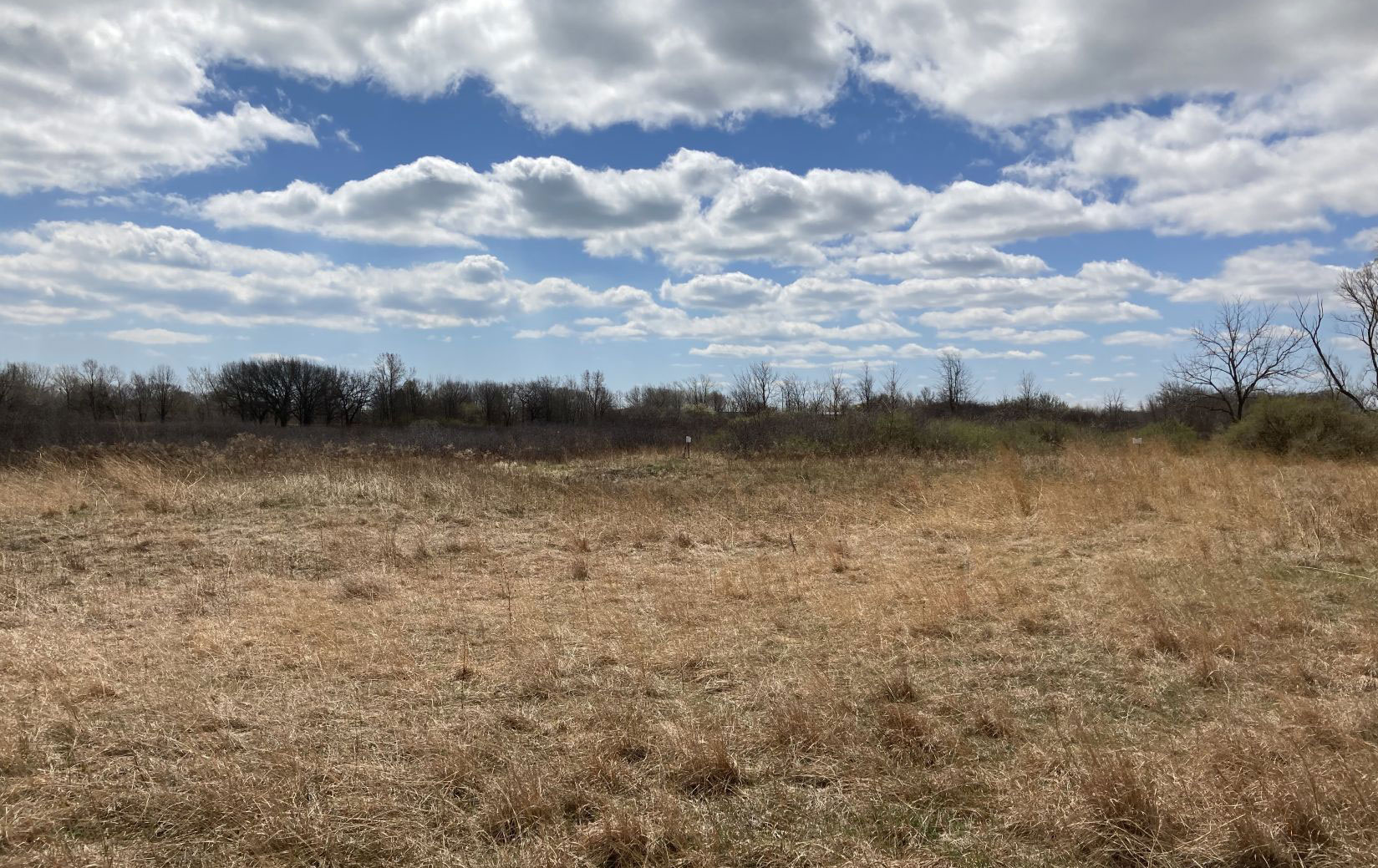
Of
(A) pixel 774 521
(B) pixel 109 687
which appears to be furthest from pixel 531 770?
(A) pixel 774 521

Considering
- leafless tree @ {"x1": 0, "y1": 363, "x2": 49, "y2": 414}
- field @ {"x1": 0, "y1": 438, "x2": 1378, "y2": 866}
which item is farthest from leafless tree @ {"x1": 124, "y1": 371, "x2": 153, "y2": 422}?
field @ {"x1": 0, "y1": 438, "x2": 1378, "y2": 866}

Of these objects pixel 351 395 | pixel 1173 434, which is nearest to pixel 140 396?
pixel 351 395

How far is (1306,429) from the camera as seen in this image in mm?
17875

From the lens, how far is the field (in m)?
2.83

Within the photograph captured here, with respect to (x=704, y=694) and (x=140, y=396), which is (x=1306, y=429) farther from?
(x=140, y=396)

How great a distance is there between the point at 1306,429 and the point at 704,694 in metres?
19.4

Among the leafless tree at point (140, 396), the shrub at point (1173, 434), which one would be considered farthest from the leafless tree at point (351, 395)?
the shrub at point (1173, 434)

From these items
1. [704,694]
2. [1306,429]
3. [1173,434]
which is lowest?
[704,694]

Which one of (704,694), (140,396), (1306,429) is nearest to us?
(704,694)

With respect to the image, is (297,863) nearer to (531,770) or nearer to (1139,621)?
(531,770)

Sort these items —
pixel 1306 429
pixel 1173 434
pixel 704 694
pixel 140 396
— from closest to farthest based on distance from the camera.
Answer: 1. pixel 704 694
2. pixel 1306 429
3. pixel 1173 434
4. pixel 140 396

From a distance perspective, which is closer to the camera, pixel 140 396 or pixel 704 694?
pixel 704 694

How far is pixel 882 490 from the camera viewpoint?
46.0 feet

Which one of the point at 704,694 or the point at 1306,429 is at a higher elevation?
A: the point at 1306,429
